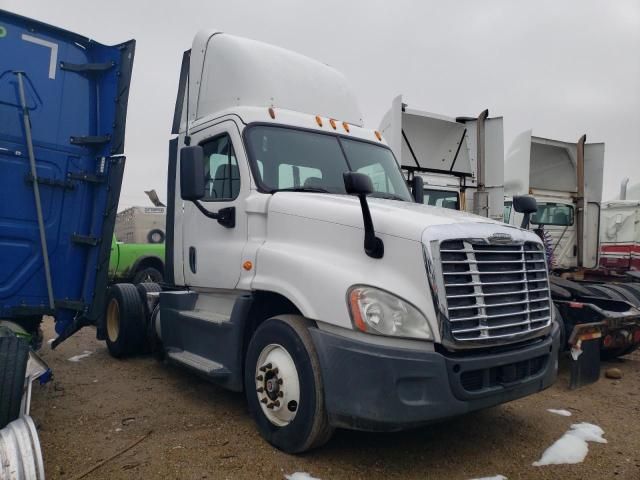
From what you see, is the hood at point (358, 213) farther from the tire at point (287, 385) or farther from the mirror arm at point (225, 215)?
the tire at point (287, 385)

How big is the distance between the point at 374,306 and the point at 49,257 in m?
3.45

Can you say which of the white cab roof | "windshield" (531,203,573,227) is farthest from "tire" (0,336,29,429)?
"windshield" (531,203,573,227)

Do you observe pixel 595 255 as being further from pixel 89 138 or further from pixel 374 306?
pixel 89 138

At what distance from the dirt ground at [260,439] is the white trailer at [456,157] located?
14.4ft

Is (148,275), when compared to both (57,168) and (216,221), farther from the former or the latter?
(216,221)

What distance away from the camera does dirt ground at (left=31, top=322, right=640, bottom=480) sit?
11.1ft

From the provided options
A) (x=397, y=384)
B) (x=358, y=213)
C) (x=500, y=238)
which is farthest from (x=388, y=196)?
(x=397, y=384)

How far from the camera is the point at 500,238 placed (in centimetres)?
352

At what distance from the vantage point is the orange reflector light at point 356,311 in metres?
3.15

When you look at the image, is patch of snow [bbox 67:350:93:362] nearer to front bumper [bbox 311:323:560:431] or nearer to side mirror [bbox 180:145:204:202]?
side mirror [bbox 180:145:204:202]

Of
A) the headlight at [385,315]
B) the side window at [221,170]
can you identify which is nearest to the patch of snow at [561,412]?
the headlight at [385,315]

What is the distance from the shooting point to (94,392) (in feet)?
16.8

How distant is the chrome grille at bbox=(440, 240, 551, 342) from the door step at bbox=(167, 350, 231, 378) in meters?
1.98

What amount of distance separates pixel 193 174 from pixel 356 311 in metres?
1.84
